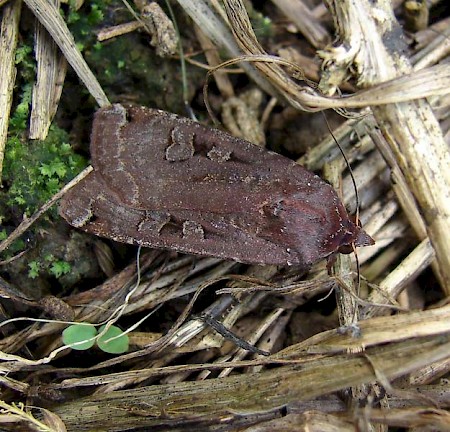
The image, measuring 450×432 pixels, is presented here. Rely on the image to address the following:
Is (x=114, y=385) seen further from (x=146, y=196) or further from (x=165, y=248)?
(x=146, y=196)

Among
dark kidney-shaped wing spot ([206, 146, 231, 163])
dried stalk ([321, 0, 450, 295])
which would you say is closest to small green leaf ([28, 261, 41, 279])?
dark kidney-shaped wing spot ([206, 146, 231, 163])

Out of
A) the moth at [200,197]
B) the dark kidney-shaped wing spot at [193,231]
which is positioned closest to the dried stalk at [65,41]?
the moth at [200,197]

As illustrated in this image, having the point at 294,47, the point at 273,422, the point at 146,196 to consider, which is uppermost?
the point at 294,47

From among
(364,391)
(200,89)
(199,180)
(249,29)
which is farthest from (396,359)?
(200,89)

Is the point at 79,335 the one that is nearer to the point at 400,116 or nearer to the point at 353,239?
the point at 353,239

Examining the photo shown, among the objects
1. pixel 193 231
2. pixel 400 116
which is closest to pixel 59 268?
pixel 193 231

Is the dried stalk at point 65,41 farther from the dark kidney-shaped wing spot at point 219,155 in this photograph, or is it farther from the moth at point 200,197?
the dark kidney-shaped wing spot at point 219,155
